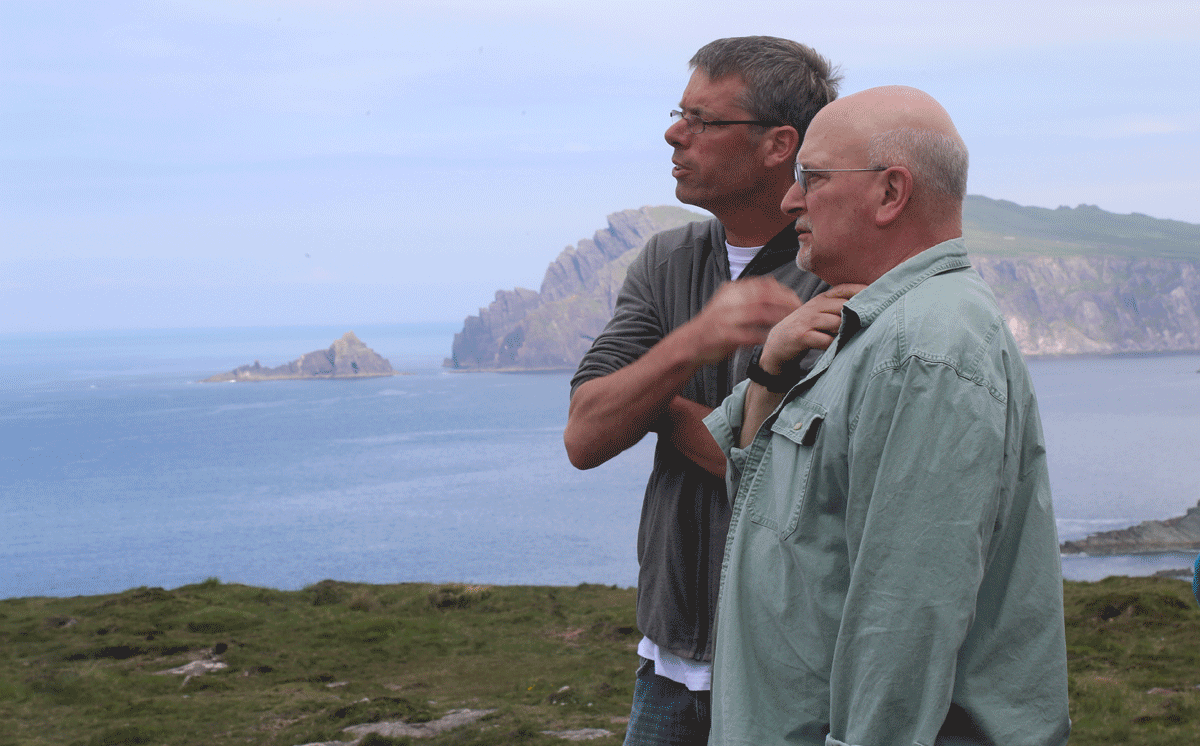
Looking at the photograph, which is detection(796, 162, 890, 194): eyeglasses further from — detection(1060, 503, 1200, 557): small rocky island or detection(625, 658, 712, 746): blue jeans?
detection(1060, 503, 1200, 557): small rocky island

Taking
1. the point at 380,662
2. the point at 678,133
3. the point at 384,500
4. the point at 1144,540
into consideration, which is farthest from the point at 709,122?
the point at 384,500

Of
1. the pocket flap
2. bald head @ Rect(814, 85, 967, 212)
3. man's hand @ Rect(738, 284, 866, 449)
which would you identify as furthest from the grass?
bald head @ Rect(814, 85, 967, 212)

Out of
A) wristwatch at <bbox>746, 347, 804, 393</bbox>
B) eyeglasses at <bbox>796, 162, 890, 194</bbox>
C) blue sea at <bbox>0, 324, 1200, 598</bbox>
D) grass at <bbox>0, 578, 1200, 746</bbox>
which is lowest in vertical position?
blue sea at <bbox>0, 324, 1200, 598</bbox>

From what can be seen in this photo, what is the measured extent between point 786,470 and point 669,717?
1342 mm

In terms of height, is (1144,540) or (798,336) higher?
(798,336)

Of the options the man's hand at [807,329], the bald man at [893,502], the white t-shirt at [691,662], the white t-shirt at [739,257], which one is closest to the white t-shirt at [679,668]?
the white t-shirt at [691,662]

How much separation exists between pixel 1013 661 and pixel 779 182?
67.8 inches

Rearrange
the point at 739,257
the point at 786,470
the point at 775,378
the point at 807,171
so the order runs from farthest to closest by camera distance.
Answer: the point at 739,257, the point at 775,378, the point at 807,171, the point at 786,470

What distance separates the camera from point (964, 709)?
5.89 feet

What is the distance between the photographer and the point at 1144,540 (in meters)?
89.8

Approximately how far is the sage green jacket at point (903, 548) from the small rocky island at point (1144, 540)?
315ft

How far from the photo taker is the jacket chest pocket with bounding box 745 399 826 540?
1.91 m

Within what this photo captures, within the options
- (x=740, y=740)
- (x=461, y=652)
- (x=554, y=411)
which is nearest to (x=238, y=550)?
(x=554, y=411)

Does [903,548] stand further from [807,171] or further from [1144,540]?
[1144,540]
